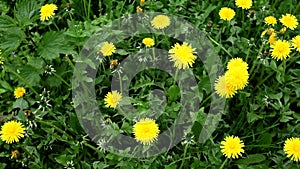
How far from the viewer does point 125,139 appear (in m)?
2.03

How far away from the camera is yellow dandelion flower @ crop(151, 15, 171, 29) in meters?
2.28

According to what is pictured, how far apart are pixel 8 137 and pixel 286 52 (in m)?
1.35

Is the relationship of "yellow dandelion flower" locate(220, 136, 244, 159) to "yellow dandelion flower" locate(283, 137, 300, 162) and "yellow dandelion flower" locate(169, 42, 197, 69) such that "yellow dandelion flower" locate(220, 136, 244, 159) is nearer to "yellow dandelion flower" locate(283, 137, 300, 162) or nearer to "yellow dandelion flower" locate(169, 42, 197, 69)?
"yellow dandelion flower" locate(283, 137, 300, 162)

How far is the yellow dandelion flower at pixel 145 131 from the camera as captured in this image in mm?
1828

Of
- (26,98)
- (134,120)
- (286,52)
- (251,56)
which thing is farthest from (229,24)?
(26,98)

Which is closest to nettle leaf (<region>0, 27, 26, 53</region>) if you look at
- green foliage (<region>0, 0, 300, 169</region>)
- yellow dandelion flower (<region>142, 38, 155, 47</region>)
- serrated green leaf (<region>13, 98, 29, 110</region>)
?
green foliage (<region>0, 0, 300, 169</region>)

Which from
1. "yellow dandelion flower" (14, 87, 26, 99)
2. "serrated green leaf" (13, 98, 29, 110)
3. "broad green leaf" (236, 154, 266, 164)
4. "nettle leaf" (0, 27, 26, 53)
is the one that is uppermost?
"nettle leaf" (0, 27, 26, 53)

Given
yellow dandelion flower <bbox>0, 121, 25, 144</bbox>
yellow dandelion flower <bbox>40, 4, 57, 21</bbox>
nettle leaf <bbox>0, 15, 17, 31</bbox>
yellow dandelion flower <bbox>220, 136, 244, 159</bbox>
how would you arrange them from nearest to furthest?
1. yellow dandelion flower <bbox>220, 136, 244, 159</bbox>
2. yellow dandelion flower <bbox>0, 121, 25, 144</bbox>
3. nettle leaf <bbox>0, 15, 17, 31</bbox>
4. yellow dandelion flower <bbox>40, 4, 57, 21</bbox>

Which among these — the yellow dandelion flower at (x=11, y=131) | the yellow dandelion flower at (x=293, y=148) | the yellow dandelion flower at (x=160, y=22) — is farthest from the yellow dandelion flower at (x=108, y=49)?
the yellow dandelion flower at (x=293, y=148)

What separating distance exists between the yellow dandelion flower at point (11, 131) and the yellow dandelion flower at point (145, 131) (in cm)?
53

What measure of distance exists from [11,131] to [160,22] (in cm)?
94

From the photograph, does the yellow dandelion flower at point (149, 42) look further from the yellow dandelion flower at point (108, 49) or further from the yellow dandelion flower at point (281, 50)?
the yellow dandelion flower at point (281, 50)

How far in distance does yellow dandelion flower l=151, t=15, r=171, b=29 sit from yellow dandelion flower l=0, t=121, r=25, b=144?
2.82 feet

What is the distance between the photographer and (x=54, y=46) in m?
2.09
